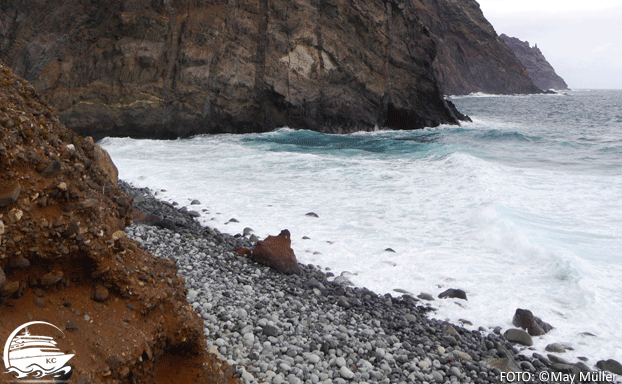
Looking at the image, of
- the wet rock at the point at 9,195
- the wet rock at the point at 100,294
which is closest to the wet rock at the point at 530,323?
the wet rock at the point at 100,294

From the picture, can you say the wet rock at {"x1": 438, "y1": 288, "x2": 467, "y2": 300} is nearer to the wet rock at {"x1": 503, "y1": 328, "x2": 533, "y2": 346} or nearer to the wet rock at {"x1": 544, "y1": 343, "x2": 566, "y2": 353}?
the wet rock at {"x1": 503, "y1": 328, "x2": 533, "y2": 346}

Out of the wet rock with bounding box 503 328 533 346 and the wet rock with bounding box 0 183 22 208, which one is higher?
the wet rock with bounding box 0 183 22 208

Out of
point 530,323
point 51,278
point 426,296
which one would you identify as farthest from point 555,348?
point 51,278

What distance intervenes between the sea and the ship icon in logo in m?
4.77

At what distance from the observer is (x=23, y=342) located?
2.06 meters

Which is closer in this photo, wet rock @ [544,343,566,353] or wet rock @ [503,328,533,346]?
wet rock @ [544,343,566,353]

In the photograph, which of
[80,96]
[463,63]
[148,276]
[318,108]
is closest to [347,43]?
[318,108]

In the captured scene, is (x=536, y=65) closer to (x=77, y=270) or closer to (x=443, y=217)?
(x=443, y=217)

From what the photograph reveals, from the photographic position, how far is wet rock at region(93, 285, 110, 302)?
8.27 feet

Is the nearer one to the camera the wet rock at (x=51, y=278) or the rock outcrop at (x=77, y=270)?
the rock outcrop at (x=77, y=270)

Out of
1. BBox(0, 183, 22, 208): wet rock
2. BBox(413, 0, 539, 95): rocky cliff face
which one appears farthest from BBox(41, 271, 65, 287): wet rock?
BBox(413, 0, 539, 95): rocky cliff face

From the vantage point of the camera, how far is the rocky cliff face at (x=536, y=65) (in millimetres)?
157500

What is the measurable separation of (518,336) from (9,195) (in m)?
5.33

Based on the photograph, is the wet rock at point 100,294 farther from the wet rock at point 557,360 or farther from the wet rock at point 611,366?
the wet rock at point 611,366
